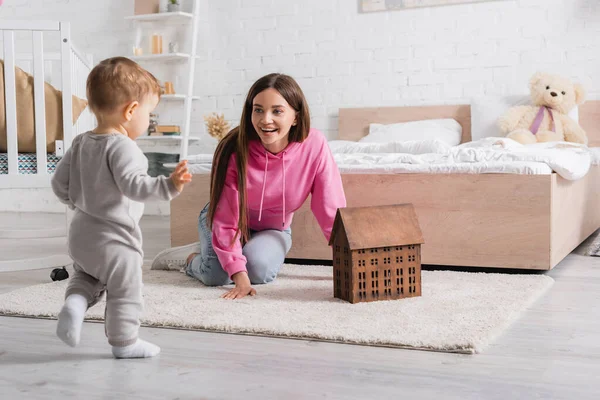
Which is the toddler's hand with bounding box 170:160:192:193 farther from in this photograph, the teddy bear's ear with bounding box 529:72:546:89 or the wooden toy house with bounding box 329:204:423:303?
the teddy bear's ear with bounding box 529:72:546:89

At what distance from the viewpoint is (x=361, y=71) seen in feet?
14.3

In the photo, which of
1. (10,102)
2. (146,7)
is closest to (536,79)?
(10,102)

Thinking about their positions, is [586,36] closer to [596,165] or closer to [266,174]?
[596,165]

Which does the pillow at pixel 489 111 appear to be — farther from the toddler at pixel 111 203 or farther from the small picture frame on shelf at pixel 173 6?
the toddler at pixel 111 203

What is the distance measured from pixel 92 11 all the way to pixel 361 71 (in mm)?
1968

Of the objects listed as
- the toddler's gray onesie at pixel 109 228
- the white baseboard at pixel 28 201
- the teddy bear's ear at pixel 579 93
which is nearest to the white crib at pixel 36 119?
the toddler's gray onesie at pixel 109 228

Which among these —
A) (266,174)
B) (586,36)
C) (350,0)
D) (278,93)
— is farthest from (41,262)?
(586,36)

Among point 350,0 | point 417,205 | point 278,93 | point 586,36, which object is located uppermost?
point 350,0

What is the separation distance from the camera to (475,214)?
8.02 feet

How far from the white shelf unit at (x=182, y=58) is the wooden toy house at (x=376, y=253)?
267cm

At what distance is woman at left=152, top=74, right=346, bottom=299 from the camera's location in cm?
211

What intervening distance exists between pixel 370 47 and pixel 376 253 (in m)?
2.55

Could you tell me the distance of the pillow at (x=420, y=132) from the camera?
3791 mm

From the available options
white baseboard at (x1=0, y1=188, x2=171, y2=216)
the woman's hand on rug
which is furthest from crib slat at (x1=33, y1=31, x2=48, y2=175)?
white baseboard at (x1=0, y1=188, x2=171, y2=216)
